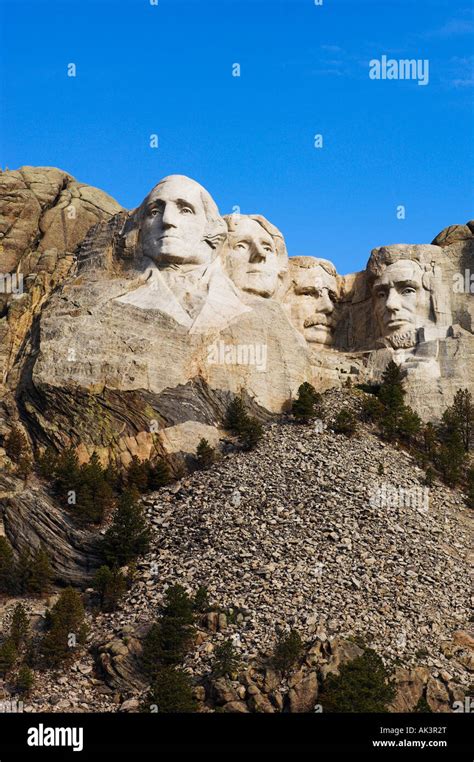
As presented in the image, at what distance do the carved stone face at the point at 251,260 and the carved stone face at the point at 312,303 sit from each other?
160cm

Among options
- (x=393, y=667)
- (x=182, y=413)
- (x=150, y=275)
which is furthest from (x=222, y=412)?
(x=393, y=667)

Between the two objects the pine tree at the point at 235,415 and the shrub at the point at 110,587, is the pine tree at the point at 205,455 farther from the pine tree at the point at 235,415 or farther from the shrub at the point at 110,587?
the shrub at the point at 110,587

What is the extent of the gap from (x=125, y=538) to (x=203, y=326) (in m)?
7.89

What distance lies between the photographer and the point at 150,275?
4603 cm

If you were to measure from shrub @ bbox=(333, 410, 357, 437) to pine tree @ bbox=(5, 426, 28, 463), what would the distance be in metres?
7.88

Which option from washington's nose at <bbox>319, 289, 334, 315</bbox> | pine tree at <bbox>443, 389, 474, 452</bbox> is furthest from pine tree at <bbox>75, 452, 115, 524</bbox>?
washington's nose at <bbox>319, 289, 334, 315</bbox>

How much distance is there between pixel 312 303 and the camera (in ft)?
165

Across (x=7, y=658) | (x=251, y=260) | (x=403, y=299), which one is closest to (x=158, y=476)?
(x=7, y=658)

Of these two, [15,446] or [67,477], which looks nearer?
[67,477]

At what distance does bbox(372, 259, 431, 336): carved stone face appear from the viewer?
48.7 meters

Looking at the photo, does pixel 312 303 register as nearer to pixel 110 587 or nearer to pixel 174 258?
pixel 174 258

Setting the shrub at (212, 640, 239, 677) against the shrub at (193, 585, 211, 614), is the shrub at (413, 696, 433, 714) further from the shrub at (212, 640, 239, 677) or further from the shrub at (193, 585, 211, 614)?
the shrub at (193, 585, 211, 614)

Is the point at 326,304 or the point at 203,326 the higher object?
the point at 326,304

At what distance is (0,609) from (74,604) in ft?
7.39
